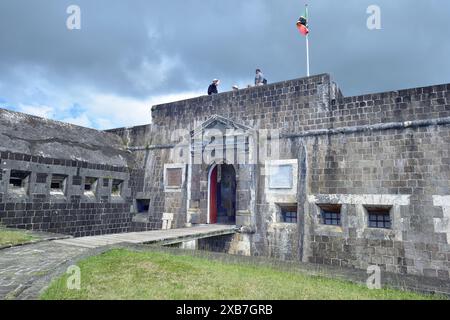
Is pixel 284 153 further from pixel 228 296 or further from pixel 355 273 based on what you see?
pixel 228 296

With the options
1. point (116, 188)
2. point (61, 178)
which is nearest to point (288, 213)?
point (116, 188)

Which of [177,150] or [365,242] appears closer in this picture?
[365,242]

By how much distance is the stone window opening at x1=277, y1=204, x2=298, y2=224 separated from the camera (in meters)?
10.8

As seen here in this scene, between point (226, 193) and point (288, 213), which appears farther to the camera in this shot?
point (226, 193)

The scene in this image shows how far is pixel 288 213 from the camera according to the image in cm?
1095

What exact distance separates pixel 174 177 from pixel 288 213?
5.31 metres

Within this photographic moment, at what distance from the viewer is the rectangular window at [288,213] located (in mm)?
10788

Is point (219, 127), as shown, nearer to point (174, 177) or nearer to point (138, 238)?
point (174, 177)

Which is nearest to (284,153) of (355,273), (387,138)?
(387,138)

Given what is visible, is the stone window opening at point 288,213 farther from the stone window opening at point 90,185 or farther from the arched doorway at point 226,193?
the stone window opening at point 90,185

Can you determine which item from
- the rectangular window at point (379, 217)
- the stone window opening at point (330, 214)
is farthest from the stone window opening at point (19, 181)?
the rectangular window at point (379, 217)

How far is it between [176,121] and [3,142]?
Result: 21.3ft

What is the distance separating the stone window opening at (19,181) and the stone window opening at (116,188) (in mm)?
3747
